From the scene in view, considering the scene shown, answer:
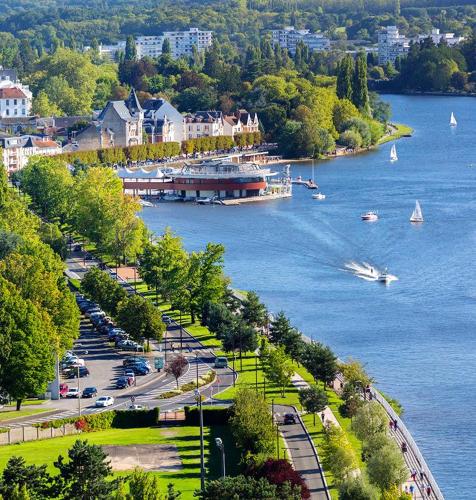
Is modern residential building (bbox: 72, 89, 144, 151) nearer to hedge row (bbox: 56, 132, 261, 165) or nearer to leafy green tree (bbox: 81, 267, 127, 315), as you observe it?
hedge row (bbox: 56, 132, 261, 165)

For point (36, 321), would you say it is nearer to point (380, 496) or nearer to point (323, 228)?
point (380, 496)

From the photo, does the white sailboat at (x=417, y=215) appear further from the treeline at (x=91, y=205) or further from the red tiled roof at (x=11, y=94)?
the red tiled roof at (x=11, y=94)

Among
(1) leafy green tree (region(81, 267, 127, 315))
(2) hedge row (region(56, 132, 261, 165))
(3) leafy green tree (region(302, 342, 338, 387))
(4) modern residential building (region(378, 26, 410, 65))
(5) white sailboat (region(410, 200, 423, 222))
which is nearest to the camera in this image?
(3) leafy green tree (region(302, 342, 338, 387))

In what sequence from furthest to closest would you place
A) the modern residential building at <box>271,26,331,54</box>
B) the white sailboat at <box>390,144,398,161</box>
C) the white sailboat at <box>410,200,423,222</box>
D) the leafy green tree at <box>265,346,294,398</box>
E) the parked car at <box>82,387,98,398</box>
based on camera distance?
1. the modern residential building at <box>271,26,331,54</box>
2. the white sailboat at <box>390,144,398,161</box>
3. the white sailboat at <box>410,200,423,222</box>
4. the parked car at <box>82,387,98,398</box>
5. the leafy green tree at <box>265,346,294,398</box>

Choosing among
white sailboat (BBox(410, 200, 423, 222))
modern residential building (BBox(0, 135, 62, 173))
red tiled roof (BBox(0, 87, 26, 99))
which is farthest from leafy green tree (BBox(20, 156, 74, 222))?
red tiled roof (BBox(0, 87, 26, 99))

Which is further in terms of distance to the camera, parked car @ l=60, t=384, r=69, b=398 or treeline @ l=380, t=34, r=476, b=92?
treeline @ l=380, t=34, r=476, b=92

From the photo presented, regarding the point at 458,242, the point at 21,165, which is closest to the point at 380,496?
the point at 458,242

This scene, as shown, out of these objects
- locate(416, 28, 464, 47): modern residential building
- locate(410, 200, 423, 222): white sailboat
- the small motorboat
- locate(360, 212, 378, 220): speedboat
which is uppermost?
locate(410, 200, 423, 222): white sailboat
